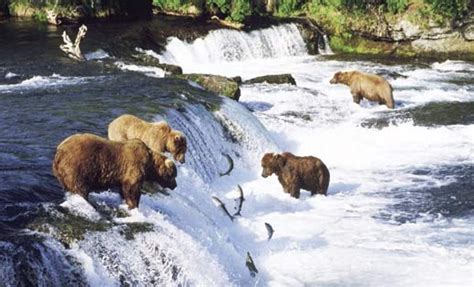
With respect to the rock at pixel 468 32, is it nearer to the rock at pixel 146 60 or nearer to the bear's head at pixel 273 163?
the rock at pixel 146 60

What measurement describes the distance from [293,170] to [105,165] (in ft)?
16.2

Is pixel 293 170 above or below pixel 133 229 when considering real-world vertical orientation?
below

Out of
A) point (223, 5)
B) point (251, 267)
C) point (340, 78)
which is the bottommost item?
point (251, 267)

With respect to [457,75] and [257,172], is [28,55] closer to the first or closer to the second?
[257,172]

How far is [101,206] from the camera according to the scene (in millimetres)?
7191

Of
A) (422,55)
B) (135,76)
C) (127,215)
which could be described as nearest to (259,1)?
(422,55)

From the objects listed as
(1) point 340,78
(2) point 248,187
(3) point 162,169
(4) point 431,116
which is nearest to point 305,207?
(2) point 248,187

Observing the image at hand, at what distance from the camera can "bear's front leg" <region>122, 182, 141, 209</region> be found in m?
7.05

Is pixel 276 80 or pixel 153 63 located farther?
pixel 153 63

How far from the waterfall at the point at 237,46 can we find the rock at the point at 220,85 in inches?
250

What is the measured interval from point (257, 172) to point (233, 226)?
10.2 feet

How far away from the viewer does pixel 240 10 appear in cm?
2764

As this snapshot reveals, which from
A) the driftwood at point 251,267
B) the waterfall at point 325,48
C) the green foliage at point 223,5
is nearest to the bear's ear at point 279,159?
the driftwood at point 251,267

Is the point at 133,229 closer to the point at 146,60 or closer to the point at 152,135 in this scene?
the point at 152,135
